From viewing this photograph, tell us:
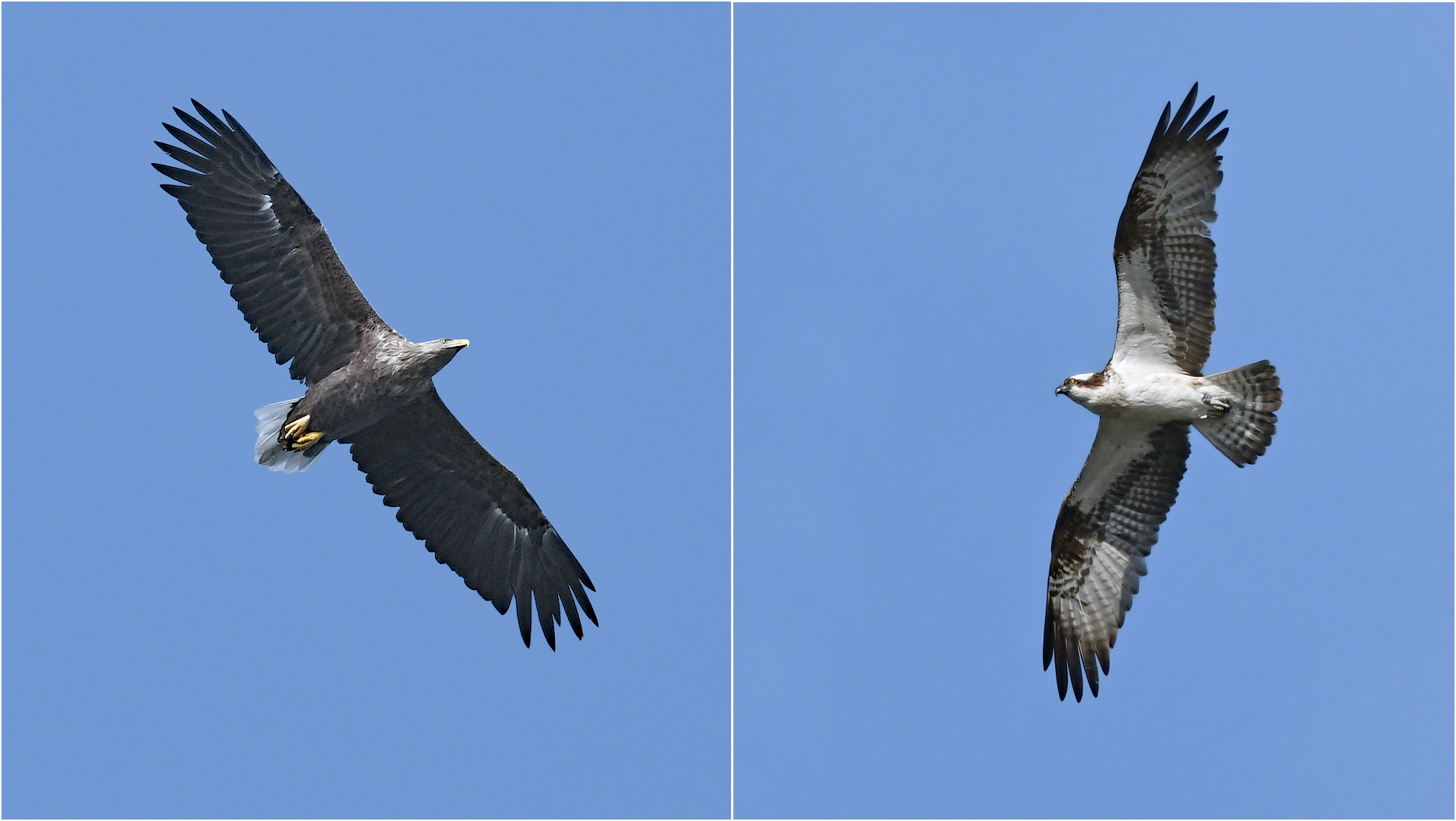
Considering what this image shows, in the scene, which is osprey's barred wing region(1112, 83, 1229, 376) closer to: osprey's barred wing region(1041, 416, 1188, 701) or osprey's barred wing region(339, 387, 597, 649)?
osprey's barred wing region(1041, 416, 1188, 701)

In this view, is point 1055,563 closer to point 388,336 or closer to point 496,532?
point 496,532

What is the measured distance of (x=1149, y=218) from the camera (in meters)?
10.3

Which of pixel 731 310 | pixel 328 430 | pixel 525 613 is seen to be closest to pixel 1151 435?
pixel 731 310

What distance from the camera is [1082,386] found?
1055cm

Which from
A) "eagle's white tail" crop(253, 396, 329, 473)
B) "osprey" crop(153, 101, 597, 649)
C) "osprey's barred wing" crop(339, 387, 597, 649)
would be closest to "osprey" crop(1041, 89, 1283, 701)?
"osprey's barred wing" crop(339, 387, 597, 649)

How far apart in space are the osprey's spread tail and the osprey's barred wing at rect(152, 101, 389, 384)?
18.2 feet

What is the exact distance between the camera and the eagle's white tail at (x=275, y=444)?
10.6 m

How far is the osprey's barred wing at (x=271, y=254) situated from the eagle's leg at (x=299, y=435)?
1.03 ft

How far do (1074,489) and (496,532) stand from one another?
4085 mm

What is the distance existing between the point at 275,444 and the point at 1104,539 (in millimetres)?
5729

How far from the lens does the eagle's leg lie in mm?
10422

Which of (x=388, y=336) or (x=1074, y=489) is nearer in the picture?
(x=388, y=336)

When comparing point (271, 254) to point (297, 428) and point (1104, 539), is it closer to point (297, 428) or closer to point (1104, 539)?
point (297, 428)

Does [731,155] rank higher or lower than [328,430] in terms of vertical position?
higher
